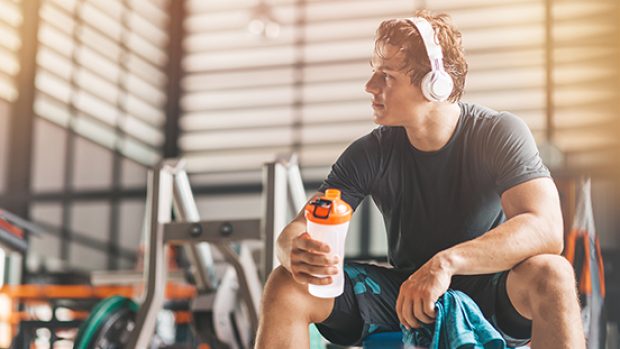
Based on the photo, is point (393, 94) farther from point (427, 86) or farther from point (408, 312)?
point (408, 312)

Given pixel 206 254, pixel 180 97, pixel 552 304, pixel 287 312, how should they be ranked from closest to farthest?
1. pixel 552 304
2. pixel 287 312
3. pixel 206 254
4. pixel 180 97

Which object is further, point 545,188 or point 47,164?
point 47,164

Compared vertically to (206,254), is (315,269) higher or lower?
higher

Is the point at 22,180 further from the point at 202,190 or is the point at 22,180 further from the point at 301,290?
the point at 301,290

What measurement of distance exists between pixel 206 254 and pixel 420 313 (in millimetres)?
1584

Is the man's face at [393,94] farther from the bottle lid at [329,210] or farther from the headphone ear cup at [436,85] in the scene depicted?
the bottle lid at [329,210]

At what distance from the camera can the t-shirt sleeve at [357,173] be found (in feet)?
5.57

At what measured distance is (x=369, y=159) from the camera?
1.70 m

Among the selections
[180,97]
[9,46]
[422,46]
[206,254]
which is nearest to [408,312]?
[422,46]

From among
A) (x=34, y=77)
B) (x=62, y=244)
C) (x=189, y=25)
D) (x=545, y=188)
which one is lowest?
(x=62, y=244)

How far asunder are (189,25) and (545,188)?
6138mm

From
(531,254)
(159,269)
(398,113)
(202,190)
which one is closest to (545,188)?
(531,254)

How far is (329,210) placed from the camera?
1460 millimetres

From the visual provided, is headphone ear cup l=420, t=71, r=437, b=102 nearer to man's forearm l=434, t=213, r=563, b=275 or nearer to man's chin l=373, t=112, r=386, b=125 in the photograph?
man's chin l=373, t=112, r=386, b=125
